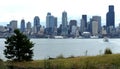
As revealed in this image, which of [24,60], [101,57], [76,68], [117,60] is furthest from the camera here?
[24,60]

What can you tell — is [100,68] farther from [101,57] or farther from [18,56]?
[18,56]

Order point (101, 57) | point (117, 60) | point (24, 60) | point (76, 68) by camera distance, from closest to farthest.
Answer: point (76, 68) → point (117, 60) → point (101, 57) → point (24, 60)

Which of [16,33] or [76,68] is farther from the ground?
[16,33]

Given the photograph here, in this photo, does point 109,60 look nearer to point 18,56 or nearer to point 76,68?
point 76,68

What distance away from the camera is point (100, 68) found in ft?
66.2

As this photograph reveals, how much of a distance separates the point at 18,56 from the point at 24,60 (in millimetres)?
526

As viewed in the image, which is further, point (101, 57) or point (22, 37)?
point (22, 37)

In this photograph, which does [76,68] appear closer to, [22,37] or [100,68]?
[100,68]

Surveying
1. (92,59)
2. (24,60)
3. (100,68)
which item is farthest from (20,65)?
(100,68)

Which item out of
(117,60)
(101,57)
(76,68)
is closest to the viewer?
(76,68)

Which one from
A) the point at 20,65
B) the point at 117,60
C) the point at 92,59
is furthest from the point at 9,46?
the point at 117,60

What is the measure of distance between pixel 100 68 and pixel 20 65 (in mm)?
6027

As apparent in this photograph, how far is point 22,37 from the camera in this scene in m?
27.6

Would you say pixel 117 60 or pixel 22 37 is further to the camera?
pixel 22 37
